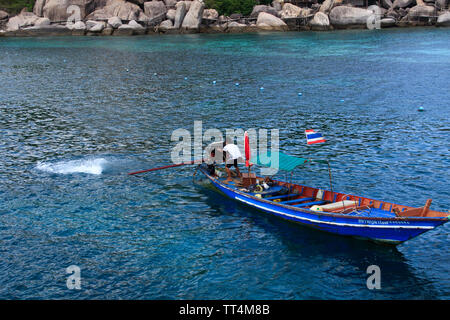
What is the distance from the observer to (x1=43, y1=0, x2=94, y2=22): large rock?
159 meters

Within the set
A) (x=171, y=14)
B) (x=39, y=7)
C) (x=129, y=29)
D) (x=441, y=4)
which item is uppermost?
(x=441, y=4)

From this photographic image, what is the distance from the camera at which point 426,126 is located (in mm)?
50812

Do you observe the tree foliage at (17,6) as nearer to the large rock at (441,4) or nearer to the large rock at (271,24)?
Result: the large rock at (271,24)

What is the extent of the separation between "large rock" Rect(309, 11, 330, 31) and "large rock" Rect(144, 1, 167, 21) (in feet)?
147

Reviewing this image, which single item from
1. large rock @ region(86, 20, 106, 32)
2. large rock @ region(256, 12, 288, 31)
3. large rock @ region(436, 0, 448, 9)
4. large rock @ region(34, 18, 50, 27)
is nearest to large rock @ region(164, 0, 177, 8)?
large rock @ region(86, 20, 106, 32)

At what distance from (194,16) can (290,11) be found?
28.8m

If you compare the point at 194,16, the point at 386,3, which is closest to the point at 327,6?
the point at 386,3

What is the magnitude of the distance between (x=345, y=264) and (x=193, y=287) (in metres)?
8.05

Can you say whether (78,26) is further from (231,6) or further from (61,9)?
(231,6)

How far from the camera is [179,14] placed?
15338 cm

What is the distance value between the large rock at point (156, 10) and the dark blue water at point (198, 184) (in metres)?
72.1

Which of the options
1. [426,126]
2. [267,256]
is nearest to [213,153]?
[267,256]

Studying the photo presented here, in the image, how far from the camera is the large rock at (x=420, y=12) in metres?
151

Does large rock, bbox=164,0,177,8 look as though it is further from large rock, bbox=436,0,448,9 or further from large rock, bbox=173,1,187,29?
large rock, bbox=436,0,448,9
